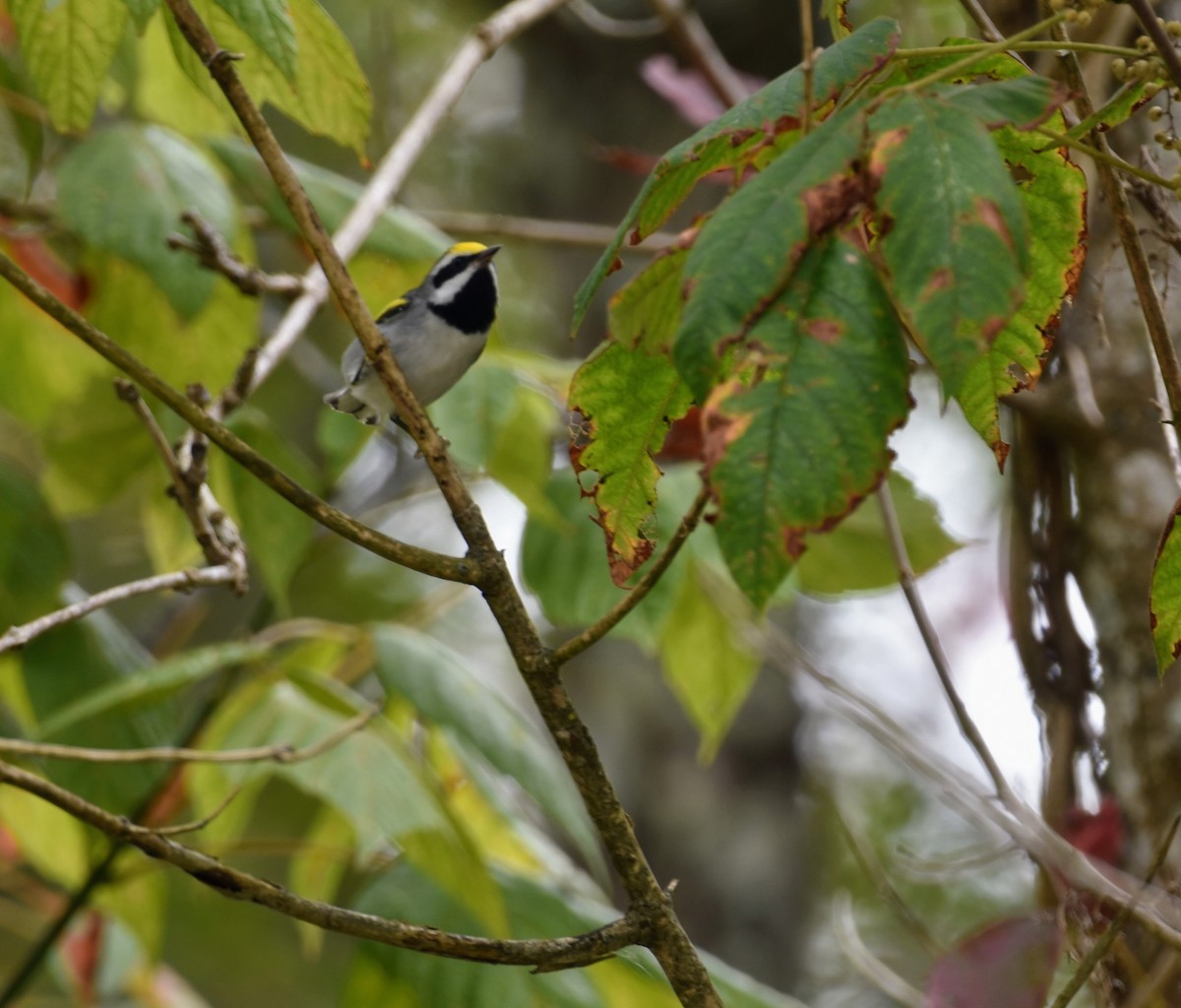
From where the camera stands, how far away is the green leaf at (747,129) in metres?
0.91

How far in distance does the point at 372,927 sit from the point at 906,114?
728 mm

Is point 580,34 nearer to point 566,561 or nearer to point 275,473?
point 566,561

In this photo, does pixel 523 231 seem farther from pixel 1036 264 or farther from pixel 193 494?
pixel 1036 264

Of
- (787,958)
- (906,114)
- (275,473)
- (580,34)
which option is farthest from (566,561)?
(580,34)

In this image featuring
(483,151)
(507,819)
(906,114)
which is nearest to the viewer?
(906,114)

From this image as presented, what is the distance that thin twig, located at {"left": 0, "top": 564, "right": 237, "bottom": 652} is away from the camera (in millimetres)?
1387

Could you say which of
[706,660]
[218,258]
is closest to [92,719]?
[218,258]

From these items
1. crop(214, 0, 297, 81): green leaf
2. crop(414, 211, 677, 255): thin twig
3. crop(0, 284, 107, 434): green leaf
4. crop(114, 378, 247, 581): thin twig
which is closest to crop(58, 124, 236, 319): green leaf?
crop(114, 378, 247, 581): thin twig

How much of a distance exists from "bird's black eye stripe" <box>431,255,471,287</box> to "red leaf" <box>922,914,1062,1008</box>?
7.15 ft

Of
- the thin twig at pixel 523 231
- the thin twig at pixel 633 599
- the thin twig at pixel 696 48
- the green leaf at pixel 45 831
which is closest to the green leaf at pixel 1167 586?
the thin twig at pixel 633 599

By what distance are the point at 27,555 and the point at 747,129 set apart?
1804 millimetres

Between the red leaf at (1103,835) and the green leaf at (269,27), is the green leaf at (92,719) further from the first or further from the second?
the red leaf at (1103,835)

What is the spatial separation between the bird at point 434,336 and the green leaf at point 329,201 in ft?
1.05

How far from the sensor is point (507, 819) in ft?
8.82
